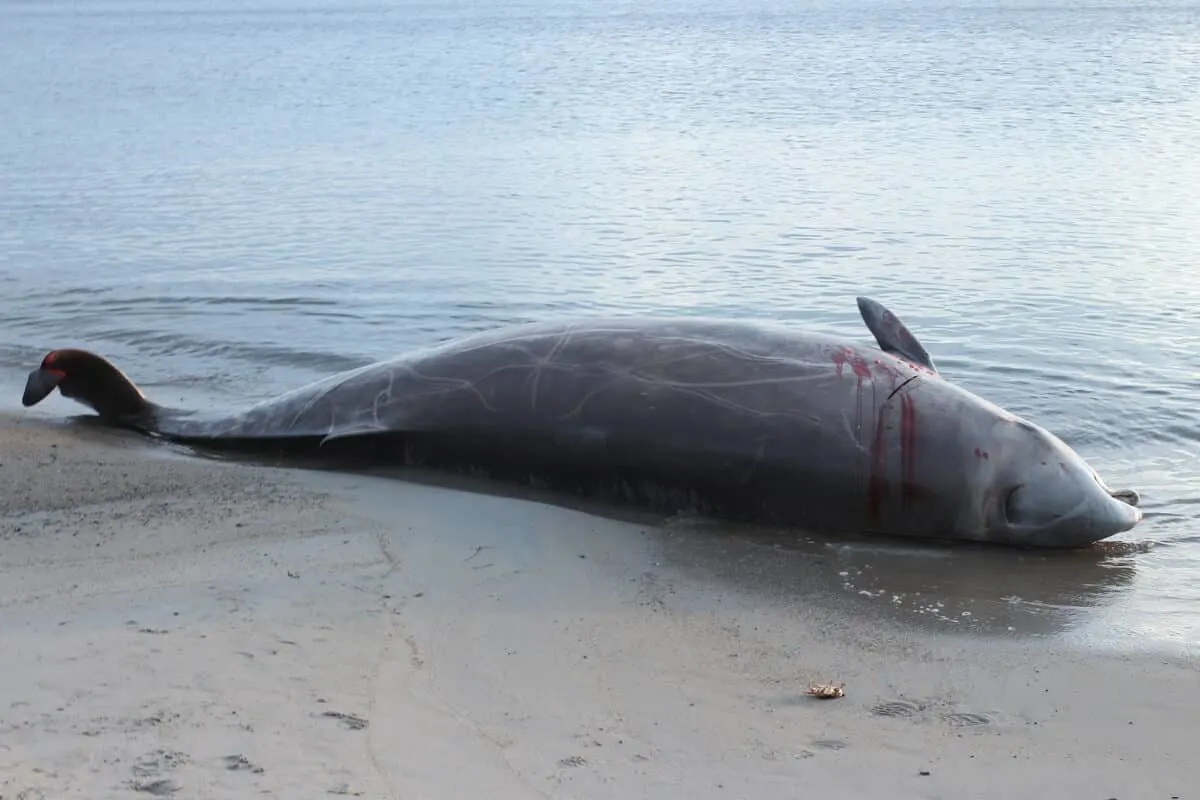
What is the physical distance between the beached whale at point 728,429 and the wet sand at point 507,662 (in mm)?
264

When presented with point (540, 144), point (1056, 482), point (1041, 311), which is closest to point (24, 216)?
point (540, 144)

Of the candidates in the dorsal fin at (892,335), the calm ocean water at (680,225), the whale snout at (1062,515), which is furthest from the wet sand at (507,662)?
the dorsal fin at (892,335)

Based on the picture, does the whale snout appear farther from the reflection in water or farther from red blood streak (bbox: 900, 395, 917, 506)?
red blood streak (bbox: 900, 395, 917, 506)

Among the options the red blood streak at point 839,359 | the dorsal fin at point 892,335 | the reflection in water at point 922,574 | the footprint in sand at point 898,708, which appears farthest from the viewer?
the dorsal fin at point 892,335

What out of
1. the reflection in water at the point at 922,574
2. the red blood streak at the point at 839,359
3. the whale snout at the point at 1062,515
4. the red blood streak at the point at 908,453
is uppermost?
the red blood streak at the point at 839,359

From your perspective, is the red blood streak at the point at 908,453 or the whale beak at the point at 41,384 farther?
the whale beak at the point at 41,384

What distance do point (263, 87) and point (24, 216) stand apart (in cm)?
2418

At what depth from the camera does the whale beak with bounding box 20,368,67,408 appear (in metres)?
8.13

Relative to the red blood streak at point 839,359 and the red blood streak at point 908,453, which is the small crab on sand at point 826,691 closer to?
the red blood streak at point 908,453

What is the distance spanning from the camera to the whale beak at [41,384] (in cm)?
813

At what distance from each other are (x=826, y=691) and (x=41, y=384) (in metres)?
5.14

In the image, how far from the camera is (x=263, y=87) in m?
41.9

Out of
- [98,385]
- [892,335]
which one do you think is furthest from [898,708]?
[98,385]

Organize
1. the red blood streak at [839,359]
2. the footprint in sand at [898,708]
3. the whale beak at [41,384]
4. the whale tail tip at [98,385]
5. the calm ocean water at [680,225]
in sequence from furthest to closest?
the calm ocean water at [680,225]
the whale tail tip at [98,385]
the whale beak at [41,384]
the red blood streak at [839,359]
the footprint in sand at [898,708]
